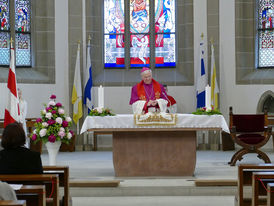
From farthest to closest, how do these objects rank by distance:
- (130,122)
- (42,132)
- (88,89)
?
1. (88,89)
2. (130,122)
3. (42,132)

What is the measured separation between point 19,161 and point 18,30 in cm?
984

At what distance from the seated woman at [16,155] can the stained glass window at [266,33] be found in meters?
10.5

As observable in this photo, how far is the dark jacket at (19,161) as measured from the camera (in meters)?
4.52

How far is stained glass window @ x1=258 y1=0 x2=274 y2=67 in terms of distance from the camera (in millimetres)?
14148

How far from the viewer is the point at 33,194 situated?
13.1 feet

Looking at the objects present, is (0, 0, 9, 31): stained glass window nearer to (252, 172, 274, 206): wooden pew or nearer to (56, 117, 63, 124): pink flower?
(56, 117, 63, 124): pink flower

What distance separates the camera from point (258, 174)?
4785mm

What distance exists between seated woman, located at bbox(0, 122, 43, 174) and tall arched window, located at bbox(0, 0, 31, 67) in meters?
9.19

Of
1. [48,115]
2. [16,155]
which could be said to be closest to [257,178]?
[16,155]

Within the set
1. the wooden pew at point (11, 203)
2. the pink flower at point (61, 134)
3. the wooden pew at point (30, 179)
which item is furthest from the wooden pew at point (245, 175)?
the pink flower at point (61, 134)

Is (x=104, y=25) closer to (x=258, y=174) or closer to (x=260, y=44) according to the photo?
(x=260, y=44)

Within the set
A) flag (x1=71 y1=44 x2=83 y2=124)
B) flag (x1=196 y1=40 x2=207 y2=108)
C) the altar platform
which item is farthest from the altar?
flag (x1=71 y1=44 x2=83 y2=124)

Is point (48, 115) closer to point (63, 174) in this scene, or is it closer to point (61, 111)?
point (61, 111)

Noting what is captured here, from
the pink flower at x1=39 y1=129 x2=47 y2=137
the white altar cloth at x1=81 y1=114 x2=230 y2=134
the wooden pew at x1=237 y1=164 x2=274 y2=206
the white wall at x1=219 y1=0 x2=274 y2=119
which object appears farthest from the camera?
the white wall at x1=219 y1=0 x2=274 y2=119
